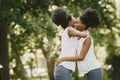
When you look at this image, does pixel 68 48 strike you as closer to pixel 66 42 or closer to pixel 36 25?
pixel 66 42

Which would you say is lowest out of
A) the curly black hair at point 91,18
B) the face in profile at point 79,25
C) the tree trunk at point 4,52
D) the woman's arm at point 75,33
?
the tree trunk at point 4,52

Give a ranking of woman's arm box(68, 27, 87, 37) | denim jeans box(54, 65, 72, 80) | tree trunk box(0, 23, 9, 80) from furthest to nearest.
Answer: tree trunk box(0, 23, 9, 80)
woman's arm box(68, 27, 87, 37)
denim jeans box(54, 65, 72, 80)

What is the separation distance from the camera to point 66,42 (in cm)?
539

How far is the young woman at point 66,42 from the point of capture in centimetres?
525

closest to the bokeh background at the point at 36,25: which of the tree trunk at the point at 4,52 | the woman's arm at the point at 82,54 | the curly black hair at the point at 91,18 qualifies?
the tree trunk at the point at 4,52

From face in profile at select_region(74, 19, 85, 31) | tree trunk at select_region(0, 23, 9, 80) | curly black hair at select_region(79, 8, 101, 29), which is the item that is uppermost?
curly black hair at select_region(79, 8, 101, 29)

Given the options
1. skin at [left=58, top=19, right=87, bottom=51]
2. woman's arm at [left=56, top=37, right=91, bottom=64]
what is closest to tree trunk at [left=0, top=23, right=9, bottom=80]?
skin at [left=58, top=19, right=87, bottom=51]

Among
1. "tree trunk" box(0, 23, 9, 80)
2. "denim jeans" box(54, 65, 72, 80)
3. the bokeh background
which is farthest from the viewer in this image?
"tree trunk" box(0, 23, 9, 80)

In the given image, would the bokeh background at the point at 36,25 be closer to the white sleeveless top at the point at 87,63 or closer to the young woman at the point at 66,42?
the young woman at the point at 66,42

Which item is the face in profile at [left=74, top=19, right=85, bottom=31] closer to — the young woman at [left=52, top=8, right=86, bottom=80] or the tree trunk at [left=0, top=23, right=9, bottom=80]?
the young woman at [left=52, top=8, right=86, bottom=80]

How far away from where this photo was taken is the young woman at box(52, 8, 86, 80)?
17.2 feet

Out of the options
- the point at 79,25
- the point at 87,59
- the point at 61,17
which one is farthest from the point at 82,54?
the point at 61,17

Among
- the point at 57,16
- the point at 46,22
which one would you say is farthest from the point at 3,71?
the point at 57,16

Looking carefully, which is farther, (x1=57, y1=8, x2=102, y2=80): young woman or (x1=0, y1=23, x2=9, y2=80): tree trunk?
(x1=0, y1=23, x2=9, y2=80): tree trunk
